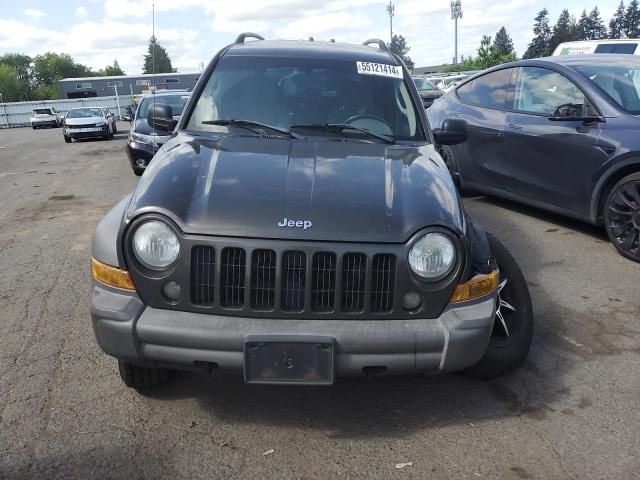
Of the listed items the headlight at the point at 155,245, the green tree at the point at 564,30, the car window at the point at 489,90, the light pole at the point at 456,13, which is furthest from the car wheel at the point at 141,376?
the green tree at the point at 564,30

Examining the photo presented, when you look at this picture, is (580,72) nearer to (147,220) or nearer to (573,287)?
(573,287)

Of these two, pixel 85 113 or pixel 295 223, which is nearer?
pixel 295 223

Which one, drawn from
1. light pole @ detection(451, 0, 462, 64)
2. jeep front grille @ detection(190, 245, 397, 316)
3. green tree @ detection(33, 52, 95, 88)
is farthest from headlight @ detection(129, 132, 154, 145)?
green tree @ detection(33, 52, 95, 88)

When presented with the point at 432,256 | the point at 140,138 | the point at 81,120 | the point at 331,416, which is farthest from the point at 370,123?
the point at 81,120

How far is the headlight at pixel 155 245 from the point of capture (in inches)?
102

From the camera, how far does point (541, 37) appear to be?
8650 cm

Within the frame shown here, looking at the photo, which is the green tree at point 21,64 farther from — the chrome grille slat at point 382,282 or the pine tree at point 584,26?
the chrome grille slat at point 382,282

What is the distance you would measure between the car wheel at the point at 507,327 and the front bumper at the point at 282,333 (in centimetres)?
63

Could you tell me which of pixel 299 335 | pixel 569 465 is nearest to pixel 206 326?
pixel 299 335

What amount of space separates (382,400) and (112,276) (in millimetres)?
1487

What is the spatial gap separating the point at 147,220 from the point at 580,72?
4.95 meters

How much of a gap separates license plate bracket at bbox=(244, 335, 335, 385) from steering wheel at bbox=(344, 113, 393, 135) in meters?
1.73

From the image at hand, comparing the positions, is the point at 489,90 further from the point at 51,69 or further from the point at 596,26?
the point at 51,69

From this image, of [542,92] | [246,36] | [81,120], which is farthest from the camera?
[81,120]
